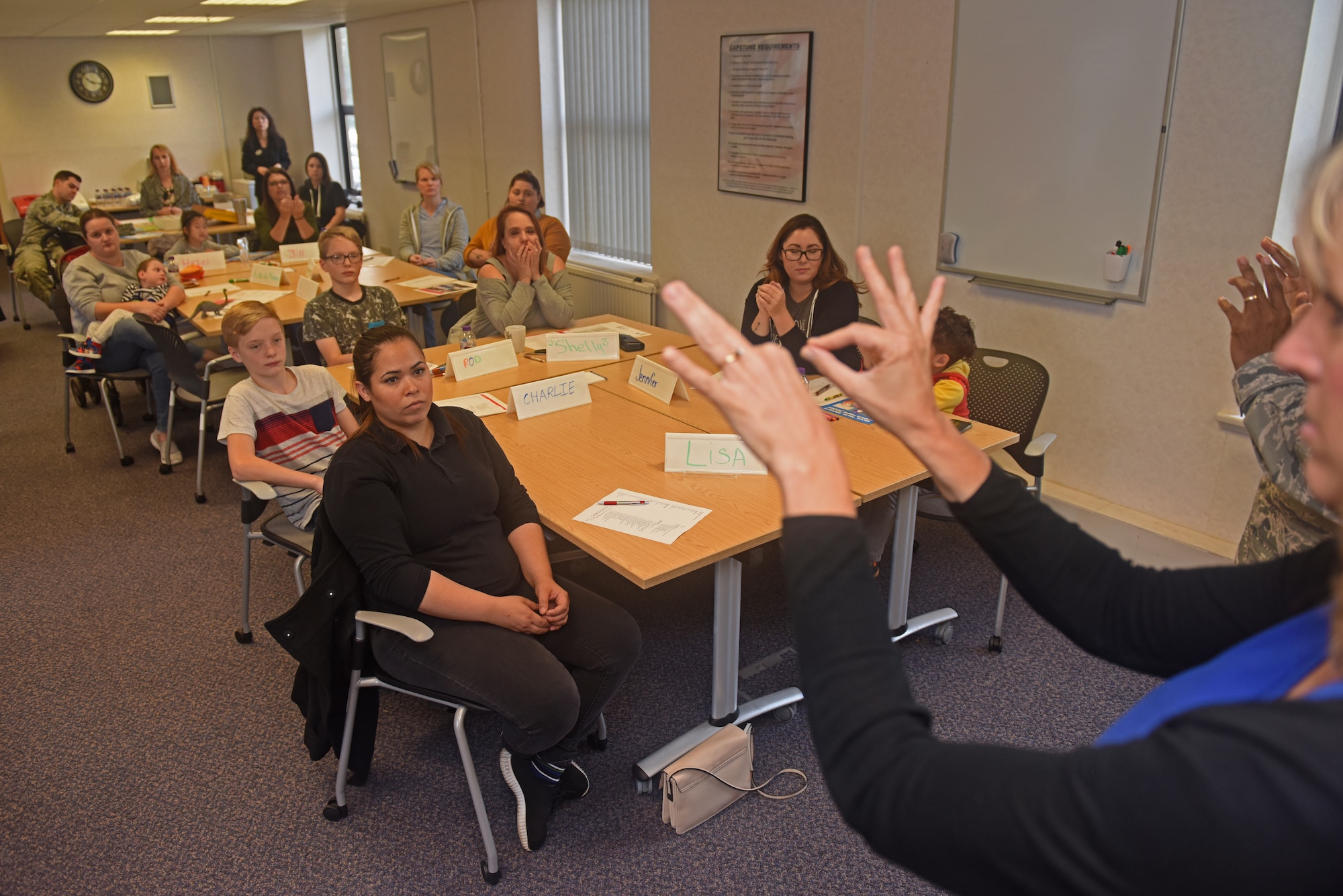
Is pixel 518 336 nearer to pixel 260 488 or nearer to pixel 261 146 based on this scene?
pixel 260 488

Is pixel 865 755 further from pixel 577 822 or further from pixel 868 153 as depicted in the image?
pixel 868 153

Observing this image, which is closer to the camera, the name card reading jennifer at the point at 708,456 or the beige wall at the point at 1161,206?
the name card reading jennifer at the point at 708,456

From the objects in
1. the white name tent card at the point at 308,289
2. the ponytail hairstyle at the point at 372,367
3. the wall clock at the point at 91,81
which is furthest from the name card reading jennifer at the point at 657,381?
the wall clock at the point at 91,81

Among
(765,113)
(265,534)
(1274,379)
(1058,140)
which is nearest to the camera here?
(1274,379)

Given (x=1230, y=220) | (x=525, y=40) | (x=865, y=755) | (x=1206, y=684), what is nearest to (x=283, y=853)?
(x=865, y=755)

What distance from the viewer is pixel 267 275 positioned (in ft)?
17.3

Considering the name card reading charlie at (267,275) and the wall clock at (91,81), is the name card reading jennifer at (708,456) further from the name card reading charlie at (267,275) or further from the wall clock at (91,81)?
the wall clock at (91,81)

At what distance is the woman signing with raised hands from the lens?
1.95 feet

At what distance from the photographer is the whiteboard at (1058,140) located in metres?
3.21

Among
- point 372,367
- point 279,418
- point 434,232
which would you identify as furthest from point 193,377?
point 434,232

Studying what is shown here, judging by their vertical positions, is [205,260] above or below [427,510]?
above

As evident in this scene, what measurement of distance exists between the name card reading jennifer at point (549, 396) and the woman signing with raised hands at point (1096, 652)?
225 centimetres

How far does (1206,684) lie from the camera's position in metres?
0.69

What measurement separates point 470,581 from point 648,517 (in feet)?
1.54
